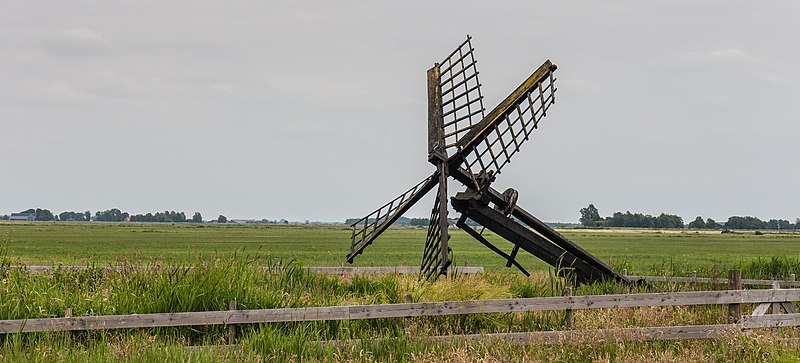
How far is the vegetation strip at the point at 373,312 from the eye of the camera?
10.5 metres

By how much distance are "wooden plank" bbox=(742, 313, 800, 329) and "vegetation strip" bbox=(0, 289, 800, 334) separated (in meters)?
0.01

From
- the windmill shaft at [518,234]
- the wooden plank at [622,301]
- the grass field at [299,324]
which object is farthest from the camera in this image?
the windmill shaft at [518,234]

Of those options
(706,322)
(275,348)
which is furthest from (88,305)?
(706,322)

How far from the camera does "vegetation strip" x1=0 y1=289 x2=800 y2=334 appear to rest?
10508 millimetres

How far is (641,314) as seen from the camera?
13602 millimetres

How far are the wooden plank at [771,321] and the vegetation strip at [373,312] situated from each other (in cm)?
1

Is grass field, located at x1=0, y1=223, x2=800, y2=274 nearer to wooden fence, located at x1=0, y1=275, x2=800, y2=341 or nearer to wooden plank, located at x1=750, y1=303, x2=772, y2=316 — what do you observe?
wooden fence, located at x1=0, y1=275, x2=800, y2=341

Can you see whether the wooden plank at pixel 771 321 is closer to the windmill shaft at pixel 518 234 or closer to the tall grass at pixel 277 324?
the tall grass at pixel 277 324

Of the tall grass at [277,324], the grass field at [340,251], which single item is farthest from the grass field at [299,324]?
the grass field at [340,251]

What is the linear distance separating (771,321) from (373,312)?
5.85 m

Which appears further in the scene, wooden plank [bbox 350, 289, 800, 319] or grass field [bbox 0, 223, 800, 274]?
grass field [bbox 0, 223, 800, 274]

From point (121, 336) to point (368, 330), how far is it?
327 cm

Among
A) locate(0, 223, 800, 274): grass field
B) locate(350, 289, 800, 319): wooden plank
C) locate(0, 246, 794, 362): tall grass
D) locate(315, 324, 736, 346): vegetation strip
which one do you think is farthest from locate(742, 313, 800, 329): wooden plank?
locate(0, 223, 800, 274): grass field

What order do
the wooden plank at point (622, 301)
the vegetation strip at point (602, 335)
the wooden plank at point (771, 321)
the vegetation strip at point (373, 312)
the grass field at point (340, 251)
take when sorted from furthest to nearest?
the grass field at point (340, 251), the wooden plank at point (771, 321), the wooden plank at point (622, 301), the vegetation strip at point (602, 335), the vegetation strip at point (373, 312)
